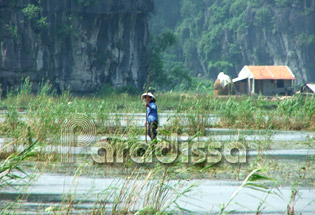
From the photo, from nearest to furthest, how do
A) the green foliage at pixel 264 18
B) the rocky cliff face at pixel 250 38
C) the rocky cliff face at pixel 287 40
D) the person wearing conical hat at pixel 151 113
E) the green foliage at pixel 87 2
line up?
the person wearing conical hat at pixel 151 113
the green foliage at pixel 87 2
the rocky cliff face at pixel 287 40
the rocky cliff face at pixel 250 38
the green foliage at pixel 264 18

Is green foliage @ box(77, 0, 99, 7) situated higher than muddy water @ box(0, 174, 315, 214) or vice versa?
green foliage @ box(77, 0, 99, 7)

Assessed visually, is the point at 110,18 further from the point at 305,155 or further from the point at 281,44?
the point at 281,44

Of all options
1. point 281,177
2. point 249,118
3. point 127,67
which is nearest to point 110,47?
point 127,67

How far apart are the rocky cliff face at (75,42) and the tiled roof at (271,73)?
11558 millimetres

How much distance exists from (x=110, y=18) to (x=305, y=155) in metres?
32.3

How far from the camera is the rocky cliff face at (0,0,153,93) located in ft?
125

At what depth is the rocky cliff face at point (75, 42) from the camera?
38.1 meters

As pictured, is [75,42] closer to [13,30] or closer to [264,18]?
[13,30]

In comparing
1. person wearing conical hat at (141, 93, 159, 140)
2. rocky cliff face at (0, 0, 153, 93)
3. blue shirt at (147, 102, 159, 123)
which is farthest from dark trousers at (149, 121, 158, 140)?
rocky cliff face at (0, 0, 153, 93)

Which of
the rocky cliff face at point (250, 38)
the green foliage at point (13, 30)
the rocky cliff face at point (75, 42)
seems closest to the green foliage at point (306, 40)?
the rocky cliff face at point (250, 38)

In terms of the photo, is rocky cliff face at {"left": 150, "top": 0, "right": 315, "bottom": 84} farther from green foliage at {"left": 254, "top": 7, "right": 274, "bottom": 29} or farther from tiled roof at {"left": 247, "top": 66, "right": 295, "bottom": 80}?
tiled roof at {"left": 247, "top": 66, "right": 295, "bottom": 80}

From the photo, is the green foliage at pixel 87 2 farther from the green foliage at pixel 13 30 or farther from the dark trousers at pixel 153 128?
the dark trousers at pixel 153 128

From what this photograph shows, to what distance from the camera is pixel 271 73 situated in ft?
172

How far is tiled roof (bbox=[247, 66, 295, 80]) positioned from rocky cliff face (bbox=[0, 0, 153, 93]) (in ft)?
37.9
